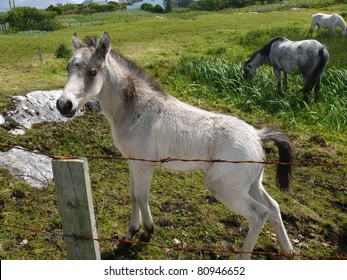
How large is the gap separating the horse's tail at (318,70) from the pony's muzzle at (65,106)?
674cm

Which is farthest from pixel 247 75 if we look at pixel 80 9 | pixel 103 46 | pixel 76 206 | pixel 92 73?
pixel 80 9

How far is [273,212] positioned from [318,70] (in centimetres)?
592

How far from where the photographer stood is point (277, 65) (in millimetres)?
9039

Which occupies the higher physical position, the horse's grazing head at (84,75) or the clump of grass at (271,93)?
the horse's grazing head at (84,75)

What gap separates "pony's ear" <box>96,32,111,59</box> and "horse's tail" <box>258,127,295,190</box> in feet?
5.74

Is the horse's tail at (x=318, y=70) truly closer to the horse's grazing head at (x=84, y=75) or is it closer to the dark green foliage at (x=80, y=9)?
the horse's grazing head at (x=84, y=75)

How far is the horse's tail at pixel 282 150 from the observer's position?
336 cm

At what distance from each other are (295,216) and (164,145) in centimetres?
217

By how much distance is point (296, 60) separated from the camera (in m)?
8.60

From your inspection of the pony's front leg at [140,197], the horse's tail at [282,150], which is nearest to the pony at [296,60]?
the horse's tail at [282,150]

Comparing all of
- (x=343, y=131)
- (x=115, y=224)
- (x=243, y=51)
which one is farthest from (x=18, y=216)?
(x=243, y=51)

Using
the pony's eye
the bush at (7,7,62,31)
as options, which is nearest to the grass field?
the pony's eye

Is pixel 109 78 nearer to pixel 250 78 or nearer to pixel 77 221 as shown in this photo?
pixel 77 221

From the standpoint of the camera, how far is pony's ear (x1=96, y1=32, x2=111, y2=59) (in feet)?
10.3
